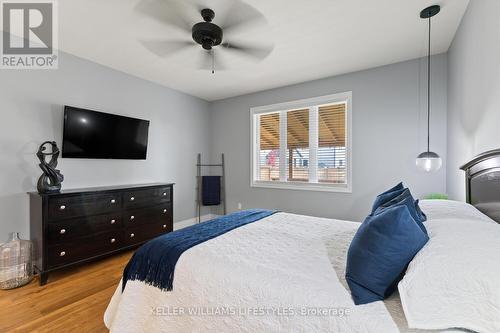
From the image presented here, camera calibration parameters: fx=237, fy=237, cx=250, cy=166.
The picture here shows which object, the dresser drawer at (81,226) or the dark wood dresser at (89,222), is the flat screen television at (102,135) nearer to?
the dark wood dresser at (89,222)

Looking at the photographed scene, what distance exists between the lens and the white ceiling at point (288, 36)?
2.12 meters

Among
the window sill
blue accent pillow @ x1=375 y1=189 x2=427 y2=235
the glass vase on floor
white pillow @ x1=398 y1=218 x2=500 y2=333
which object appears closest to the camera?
white pillow @ x1=398 y1=218 x2=500 y2=333

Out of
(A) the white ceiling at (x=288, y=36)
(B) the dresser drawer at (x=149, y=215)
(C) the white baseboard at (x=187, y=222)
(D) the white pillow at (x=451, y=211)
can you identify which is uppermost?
(A) the white ceiling at (x=288, y=36)

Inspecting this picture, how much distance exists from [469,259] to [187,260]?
1311 millimetres

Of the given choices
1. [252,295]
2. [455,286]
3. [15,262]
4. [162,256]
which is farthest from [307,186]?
[15,262]

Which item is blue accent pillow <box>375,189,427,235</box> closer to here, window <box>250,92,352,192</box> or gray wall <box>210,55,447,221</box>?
gray wall <box>210,55,447,221</box>

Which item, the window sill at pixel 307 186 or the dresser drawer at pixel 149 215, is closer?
the dresser drawer at pixel 149 215

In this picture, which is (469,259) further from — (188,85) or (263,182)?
(188,85)

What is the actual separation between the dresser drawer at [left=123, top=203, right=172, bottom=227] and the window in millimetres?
1683

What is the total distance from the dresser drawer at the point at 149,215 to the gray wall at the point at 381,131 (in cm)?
184

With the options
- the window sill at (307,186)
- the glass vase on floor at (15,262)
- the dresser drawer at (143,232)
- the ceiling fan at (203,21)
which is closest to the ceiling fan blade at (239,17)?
the ceiling fan at (203,21)

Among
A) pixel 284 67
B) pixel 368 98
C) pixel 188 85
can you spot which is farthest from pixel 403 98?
pixel 188 85

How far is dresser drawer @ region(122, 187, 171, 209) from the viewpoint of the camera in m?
3.21

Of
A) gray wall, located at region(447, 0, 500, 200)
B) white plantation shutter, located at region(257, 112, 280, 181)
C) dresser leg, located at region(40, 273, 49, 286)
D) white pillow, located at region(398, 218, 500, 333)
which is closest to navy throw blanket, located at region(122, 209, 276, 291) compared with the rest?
white pillow, located at region(398, 218, 500, 333)
